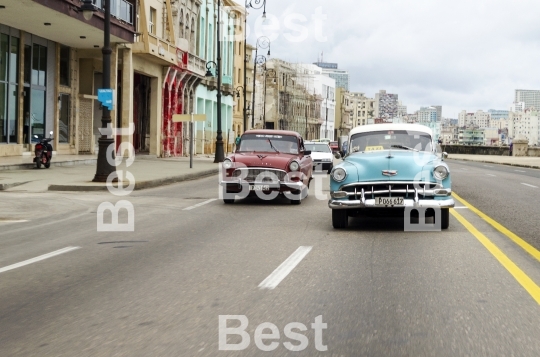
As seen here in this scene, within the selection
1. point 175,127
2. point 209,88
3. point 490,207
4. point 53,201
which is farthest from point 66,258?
point 209,88

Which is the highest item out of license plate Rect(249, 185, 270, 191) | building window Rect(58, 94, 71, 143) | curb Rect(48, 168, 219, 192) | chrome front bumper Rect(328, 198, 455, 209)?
building window Rect(58, 94, 71, 143)

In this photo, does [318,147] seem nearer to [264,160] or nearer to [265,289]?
[264,160]

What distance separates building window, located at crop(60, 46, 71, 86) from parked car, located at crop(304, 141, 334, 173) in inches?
429

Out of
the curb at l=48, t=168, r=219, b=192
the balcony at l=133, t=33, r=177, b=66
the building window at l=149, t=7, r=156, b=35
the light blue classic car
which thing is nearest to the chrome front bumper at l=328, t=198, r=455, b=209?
the light blue classic car

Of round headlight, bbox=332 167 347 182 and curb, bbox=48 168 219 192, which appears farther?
curb, bbox=48 168 219 192

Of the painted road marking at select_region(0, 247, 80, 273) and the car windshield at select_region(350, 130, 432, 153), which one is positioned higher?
the car windshield at select_region(350, 130, 432, 153)

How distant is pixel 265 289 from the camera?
6.81 meters

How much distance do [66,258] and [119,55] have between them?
96.0ft

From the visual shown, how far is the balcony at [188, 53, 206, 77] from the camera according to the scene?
155ft

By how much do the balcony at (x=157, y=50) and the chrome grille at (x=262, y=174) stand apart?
21.9 m

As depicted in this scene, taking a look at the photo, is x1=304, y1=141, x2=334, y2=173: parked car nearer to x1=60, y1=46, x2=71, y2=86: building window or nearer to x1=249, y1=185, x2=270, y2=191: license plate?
x1=60, y1=46, x2=71, y2=86: building window

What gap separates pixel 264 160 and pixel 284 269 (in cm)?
839

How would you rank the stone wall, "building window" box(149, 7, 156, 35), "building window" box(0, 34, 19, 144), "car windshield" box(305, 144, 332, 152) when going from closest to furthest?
"building window" box(0, 34, 19, 144)
"car windshield" box(305, 144, 332, 152)
"building window" box(149, 7, 156, 35)
the stone wall

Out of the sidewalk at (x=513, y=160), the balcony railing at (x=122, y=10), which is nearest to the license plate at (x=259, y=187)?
the balcony railing at (x=122, y=10)
